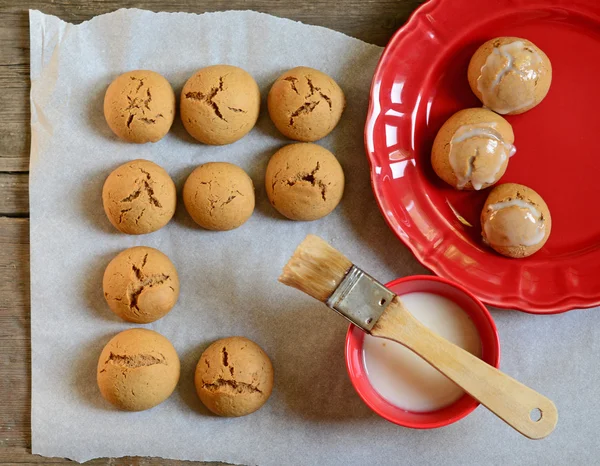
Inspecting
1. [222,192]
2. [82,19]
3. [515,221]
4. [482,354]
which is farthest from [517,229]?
[82,19]

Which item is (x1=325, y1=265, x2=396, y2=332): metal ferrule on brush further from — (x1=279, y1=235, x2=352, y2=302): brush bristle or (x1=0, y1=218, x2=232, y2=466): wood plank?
(x1=0, y1=218, x2=232, y2=466): wood plank

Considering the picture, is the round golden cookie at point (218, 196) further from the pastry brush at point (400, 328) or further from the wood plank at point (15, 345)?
the wood plank at point (15, 345)

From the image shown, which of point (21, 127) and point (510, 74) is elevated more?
point (510, 74)

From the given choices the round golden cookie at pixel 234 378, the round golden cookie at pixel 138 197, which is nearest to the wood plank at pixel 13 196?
the round golden cookie at pixel 138 197

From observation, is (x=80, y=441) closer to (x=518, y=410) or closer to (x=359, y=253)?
(x=359, y=253)

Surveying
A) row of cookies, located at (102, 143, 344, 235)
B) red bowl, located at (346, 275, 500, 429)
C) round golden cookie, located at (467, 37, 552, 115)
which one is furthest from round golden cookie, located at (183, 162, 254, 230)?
round golden cookie, located at (467, 37, 552, 115)

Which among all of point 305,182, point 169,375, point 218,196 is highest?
point 305,182

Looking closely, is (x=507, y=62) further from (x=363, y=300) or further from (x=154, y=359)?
(x=154, y=359)
